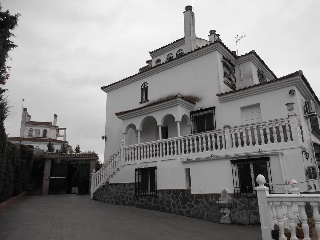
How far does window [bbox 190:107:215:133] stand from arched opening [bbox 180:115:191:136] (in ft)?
0.93

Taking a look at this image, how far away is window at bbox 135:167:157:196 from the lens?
45.4ft

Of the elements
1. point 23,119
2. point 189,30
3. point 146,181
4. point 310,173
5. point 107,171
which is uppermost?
point 23,119

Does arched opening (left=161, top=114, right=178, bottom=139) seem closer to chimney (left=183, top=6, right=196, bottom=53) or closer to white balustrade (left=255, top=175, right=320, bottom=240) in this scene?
chimney (left=183, top=6, right=196, bottom=53)

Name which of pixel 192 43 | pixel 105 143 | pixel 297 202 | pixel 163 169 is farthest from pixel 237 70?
pixel 297 202

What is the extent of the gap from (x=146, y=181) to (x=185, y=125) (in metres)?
4.48

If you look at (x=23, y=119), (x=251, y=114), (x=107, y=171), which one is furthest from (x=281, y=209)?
(x=23, y=119)

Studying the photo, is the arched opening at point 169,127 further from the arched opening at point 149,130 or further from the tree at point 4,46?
the tree at point 4,46

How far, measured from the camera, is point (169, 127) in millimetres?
17375

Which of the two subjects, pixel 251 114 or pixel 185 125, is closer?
pixel 251 114

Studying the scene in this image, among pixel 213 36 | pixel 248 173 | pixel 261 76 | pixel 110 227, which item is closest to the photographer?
pixel 110 227

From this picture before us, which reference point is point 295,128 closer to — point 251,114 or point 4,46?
point 251,114

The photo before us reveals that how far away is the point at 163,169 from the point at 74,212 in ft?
15.7

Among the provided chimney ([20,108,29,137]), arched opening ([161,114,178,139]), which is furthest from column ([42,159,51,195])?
chimney ([20,108,29,137])

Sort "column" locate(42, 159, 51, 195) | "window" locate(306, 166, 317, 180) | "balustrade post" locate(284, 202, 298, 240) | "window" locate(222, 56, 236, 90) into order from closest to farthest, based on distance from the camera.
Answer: "balustrade post" locate(284, 202, 298, 240) < "window" locate(306, 166, 317, 180) < "window" locate(222, 56, 236, 90) < "column" locate(42, 159, 51, 195)
